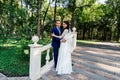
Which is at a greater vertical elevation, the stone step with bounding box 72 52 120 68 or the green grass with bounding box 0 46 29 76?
the stone step with bounding box 72 52 120 68

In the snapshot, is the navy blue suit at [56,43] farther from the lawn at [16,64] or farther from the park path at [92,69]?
the lawn at [16,64]

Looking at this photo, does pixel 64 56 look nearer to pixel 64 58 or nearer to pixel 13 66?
pixel 64 58

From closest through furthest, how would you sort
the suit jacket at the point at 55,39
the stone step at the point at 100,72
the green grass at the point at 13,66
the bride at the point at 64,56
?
the stone step at the point at 100,72 < the bride at the point at 64,56 < the suit jacket at the point at 55,39 < the green grass at the point at 13,66

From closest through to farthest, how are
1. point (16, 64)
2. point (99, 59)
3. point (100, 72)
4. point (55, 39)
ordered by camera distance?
point (100, 72), point (55, 39), point (99, 59), point (16, 64)

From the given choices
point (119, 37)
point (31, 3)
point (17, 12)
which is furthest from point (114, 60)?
point (119, 37)

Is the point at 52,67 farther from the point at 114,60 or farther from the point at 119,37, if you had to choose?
the point at 119,37

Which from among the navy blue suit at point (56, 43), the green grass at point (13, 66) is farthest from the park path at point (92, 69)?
the green grass at point (13, 66)

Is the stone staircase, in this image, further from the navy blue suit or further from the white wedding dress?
the navy blue suit

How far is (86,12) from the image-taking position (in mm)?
34969

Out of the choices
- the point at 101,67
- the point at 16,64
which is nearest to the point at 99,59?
the point at 101,67

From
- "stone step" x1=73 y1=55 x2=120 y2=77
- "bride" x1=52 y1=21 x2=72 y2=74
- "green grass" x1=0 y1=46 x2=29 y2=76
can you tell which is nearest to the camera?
"stone step" x1=73 y1=55 x2=120 y2=77

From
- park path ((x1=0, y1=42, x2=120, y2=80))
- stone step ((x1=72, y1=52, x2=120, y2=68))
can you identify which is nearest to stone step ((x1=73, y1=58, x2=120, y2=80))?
park path ((x1=0, y1=42, x2=120, y2=80))

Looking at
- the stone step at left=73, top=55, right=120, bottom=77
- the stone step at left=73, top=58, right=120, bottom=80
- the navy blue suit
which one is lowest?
the stone step at left=73, top=58, right=120, bottom=80

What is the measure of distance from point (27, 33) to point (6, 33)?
160 centimetres
